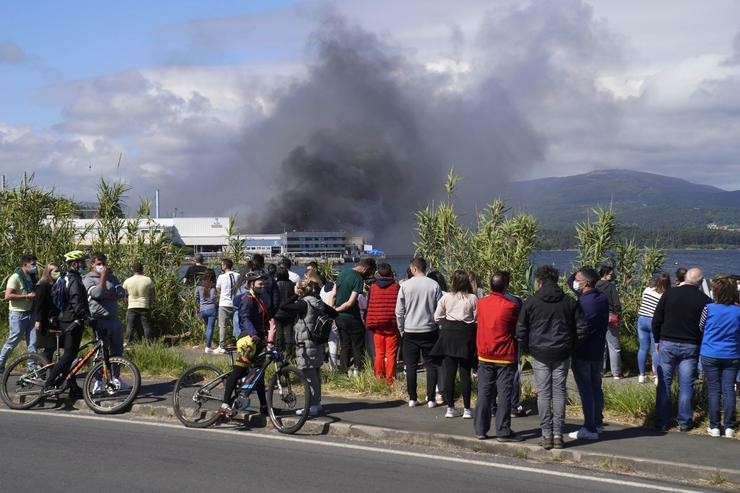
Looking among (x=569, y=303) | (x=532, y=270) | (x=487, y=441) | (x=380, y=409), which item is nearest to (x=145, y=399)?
(x=380, y=409)

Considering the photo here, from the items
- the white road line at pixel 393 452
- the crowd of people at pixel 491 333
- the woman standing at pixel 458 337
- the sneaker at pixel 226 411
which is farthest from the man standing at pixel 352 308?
the white road line at pixel 393 452

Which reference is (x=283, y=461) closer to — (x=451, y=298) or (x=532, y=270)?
(x=451, y=298)

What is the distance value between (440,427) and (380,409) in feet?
4.00

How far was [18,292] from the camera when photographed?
11609 mm

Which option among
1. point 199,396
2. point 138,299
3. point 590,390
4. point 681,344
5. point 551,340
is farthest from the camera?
point 138,299

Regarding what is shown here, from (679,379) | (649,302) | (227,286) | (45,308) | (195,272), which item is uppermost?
(195,272)

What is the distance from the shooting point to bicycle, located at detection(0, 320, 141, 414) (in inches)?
375

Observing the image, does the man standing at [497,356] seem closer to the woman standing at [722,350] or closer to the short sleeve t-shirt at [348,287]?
the woman standing at [722,350]

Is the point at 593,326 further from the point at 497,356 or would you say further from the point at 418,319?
the point at 418,319

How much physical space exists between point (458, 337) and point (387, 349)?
6.82 ft

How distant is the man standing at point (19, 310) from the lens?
11531mm

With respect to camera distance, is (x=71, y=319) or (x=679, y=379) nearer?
(x=679, y=379)

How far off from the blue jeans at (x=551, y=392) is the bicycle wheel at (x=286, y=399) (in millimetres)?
2425

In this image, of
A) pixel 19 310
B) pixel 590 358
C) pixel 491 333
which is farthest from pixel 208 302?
pixel 590 358
